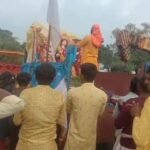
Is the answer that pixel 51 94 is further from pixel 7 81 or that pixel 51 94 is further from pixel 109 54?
pixel 109 54

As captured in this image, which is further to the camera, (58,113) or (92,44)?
(92,44)

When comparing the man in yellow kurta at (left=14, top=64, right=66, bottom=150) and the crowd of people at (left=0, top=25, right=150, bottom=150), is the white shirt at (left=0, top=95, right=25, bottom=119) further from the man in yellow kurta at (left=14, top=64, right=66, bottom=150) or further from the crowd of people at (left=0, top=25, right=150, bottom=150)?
the man in yellow kurta at (left=14, top=64, right=66, bottom=150)

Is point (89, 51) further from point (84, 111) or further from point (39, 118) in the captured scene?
point (39, 118)

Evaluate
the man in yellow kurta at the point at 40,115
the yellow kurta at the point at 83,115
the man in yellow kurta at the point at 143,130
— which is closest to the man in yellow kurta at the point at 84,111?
the yellow kurta at the point at 83,115

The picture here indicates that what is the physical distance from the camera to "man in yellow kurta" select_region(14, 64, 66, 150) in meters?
4.07

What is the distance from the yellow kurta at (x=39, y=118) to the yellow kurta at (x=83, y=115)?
1.04 ft

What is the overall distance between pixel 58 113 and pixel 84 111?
1.13 feet

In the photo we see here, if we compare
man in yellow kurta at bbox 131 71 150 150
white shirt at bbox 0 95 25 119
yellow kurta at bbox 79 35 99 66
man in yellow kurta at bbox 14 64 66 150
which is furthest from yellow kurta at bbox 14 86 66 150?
yellow kurta at bbox 79 35 99 66

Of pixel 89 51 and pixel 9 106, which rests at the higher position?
pixel 89 51

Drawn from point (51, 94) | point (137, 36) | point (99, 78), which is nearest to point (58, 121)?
point (51, 94)

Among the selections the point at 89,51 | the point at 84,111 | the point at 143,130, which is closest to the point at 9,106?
the point at 84,111

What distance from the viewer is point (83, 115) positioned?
445cm

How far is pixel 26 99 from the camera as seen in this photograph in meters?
4.10

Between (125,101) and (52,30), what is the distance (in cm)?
253
